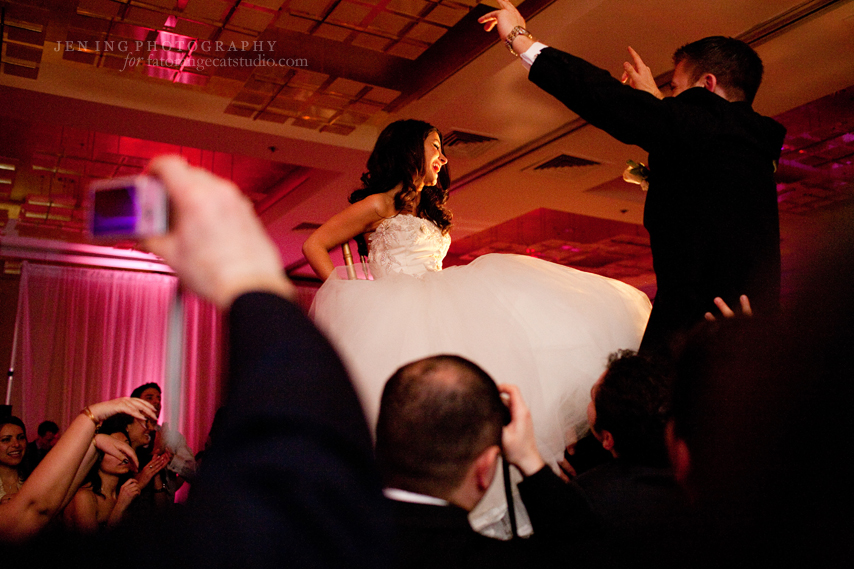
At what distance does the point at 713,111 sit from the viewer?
1613mm

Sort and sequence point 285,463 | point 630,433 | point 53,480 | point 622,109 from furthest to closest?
point 622,109 < point 630,433 < point 53,480 < point 285,463

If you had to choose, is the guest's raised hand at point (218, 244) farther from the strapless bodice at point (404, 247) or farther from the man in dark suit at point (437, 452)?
the strapless bodice at point (404, 247)

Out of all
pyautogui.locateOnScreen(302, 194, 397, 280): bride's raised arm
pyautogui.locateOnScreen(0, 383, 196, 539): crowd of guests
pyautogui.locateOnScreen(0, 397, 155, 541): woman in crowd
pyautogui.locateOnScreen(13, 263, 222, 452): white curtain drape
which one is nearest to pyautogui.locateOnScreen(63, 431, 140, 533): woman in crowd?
pyautogui.locateOnScreen(0, 383, 196, 539): crowd of guests

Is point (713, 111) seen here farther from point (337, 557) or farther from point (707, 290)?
point (337, 557)

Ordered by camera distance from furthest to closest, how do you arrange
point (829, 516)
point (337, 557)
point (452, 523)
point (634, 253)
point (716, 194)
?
point (634, 253) → point (716, 194) → point (452, 523) → point (829, 516) → point (337, 557)

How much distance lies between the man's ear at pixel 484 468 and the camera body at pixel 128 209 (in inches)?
20.7

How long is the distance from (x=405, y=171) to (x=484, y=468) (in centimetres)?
205

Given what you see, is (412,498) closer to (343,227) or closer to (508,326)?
(508,326)

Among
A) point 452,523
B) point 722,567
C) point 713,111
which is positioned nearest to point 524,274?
point 713,111

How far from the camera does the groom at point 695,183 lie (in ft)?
5.11

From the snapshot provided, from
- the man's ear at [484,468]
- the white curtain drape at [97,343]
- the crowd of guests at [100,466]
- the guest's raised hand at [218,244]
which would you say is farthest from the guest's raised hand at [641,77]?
the white curtain drape at [97,343]

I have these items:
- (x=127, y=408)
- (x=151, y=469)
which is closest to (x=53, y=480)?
(x=127, y=408)

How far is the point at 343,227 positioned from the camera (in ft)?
8.93

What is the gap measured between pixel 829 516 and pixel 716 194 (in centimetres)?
123
